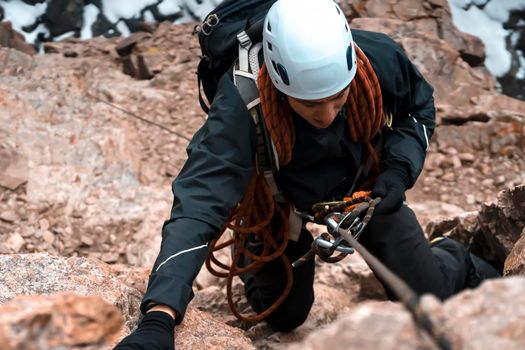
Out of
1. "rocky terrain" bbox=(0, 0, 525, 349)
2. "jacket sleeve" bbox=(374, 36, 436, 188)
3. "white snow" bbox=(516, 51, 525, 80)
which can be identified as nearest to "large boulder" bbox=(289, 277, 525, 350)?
"rocky terrain" bbox=(0, 0, 525, 349)

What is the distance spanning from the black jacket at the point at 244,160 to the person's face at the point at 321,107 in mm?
109

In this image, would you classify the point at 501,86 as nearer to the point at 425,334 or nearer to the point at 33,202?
the point at 33,202

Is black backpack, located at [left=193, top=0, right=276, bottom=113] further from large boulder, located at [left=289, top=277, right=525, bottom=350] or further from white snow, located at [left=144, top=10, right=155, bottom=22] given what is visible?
white snow, located at [left=144, top=10, right=155, bottom=22]

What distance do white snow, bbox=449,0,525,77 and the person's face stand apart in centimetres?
519

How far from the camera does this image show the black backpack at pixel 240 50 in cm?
305

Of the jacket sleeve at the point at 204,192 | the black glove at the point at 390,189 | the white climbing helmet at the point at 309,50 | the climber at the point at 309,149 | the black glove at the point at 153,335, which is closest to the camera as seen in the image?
the black glove at the point at 153,335

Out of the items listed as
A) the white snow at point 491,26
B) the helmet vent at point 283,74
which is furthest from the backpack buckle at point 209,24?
the white snow at point 491,26

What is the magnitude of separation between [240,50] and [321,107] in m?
0.47

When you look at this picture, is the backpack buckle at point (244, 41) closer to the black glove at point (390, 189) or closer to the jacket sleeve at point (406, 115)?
the jacket sleeve at point (406, 115)

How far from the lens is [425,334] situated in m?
1.18

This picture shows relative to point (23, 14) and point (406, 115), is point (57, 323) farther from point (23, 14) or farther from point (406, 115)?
point (23, 14)

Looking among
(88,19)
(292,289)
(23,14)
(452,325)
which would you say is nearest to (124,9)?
(88,19)

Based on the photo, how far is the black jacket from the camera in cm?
267

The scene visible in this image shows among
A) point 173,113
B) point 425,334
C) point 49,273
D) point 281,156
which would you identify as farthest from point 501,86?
point 425,334
